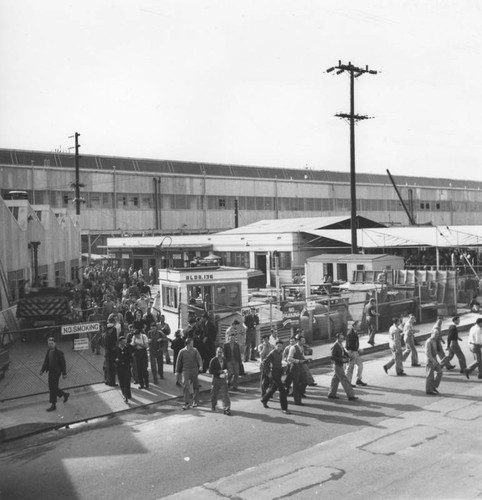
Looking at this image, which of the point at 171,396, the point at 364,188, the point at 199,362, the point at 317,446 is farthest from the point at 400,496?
the point at 364,188

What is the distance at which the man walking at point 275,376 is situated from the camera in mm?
12586

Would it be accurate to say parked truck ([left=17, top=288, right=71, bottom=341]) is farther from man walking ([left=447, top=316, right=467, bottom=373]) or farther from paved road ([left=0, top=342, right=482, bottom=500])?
man walking ([left=447, top=316, right=467, bottom=373])

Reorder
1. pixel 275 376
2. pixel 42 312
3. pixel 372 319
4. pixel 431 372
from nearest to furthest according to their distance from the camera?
pixel 275 376
pixel 431 372
pixel 372 319
pixel 42 312

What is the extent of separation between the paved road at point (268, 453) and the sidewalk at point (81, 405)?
0.42 metres

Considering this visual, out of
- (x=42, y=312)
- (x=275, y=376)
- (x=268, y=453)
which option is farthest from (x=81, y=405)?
(x=42, y=312)

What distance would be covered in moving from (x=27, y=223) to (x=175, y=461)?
2478 centimetres

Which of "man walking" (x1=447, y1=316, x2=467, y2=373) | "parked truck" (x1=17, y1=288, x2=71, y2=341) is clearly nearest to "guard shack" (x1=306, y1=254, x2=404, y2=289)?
"parked truck" (x1=17, y1=288, x2=71, y2=341)

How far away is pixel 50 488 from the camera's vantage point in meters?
8.96

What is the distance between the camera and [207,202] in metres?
64.9

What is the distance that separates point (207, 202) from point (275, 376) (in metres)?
53.0

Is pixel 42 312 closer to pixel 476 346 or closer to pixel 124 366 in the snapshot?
pixel 124 366

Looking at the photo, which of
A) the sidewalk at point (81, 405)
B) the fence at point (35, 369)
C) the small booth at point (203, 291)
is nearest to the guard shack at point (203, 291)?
the small booth at point (203, 291)

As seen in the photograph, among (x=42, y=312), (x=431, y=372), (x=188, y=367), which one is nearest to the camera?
(x=188, y=367)

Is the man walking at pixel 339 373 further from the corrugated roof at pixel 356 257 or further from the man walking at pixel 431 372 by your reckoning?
the corrugated roof at pixel 356 257
